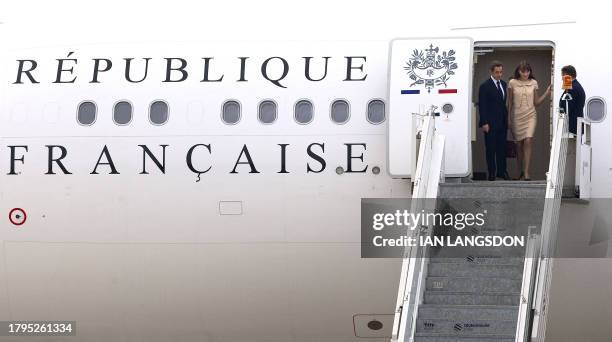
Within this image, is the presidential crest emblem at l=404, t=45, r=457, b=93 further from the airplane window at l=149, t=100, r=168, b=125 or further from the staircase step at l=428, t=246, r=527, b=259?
the airplane window at l=149, t=100, r=168, b=125

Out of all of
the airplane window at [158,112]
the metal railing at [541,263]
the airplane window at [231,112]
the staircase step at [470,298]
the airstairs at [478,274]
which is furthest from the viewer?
the airplane window at [158,112]

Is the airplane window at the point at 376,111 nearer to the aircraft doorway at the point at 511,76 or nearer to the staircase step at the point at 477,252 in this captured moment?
the aircraft doorway at the point at 511,76

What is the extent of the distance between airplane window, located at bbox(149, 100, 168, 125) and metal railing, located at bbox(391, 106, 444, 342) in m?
3.14

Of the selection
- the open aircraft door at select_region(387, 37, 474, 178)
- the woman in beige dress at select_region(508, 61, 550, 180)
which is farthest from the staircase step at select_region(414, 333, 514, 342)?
the woman in beige dress at select_region(508, 61, 550, 180)

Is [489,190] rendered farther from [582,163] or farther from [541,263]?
[541,263]

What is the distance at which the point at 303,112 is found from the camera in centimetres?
1523

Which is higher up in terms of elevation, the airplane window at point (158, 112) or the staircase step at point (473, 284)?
the airplane window at point (158, 112)

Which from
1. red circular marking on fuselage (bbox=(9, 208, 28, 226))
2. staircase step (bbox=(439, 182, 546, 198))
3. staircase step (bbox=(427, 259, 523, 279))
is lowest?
staircase step (bbox=(427, 259, 523, 279))

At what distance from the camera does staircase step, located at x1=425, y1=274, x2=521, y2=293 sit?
13469mm

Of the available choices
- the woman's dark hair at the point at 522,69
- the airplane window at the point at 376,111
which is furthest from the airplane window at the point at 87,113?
the woman's dark hair at the point at 522,69

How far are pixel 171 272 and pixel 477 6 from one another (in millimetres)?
4830

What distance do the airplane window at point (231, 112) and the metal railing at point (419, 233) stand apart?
2.34m

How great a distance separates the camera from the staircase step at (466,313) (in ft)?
Result: 43.3

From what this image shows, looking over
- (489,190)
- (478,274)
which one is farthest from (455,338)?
(489,190)
